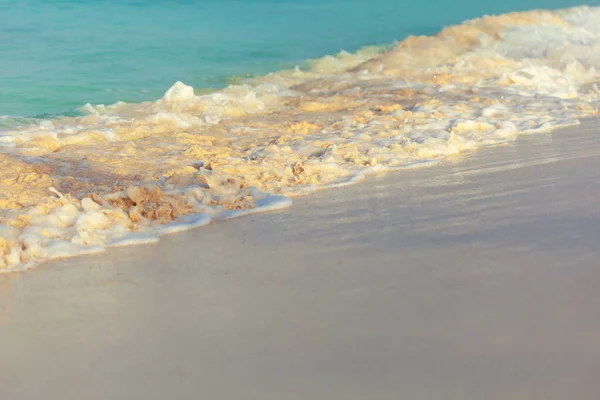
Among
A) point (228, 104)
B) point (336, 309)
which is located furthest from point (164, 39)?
point (336, 309)

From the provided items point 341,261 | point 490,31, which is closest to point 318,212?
point 341,261

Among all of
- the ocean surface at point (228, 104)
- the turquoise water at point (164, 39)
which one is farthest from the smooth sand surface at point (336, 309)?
the turquoise water at point (164, 39)

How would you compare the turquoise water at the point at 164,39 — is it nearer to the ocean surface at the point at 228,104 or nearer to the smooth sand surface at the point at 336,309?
the ocean surface at the point at 228,104

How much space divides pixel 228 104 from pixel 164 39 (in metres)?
7.64

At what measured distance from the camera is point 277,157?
5.48 metres

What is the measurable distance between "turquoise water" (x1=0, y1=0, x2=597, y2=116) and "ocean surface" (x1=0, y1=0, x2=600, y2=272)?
65 millimetres

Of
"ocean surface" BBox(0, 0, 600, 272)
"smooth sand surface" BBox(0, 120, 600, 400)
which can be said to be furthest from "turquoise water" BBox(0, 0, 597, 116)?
"smooth sand surface" BBox(0, 120, 600, 400)

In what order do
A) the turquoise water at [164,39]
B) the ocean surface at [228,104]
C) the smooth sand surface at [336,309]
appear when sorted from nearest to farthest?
the smooth sand surface at [336,309], the ocean surface at [228,104], the turquoise water at [164,39]

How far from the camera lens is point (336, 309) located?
2588 millimetres

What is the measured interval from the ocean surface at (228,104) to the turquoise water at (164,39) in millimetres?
65

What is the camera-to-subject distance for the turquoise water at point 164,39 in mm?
11453

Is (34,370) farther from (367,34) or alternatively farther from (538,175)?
(367,34)

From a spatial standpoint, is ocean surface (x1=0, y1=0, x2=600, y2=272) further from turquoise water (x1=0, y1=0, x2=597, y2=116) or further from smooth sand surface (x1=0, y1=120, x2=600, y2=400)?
smooth sand surface (x1=0, y1=120, x2=600, y2=400)

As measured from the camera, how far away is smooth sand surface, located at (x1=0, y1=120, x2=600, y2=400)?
2.08 m
